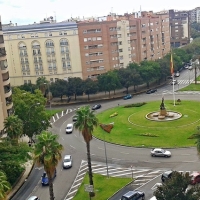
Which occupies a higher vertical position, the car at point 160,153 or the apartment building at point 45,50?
the apartment building at point 45,50

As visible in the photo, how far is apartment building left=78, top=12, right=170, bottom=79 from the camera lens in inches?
4882

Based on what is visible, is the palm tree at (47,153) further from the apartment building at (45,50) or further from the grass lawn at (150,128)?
the apartment building at (45,50)

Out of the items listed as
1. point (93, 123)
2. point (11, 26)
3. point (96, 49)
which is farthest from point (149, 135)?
point (11, 26)

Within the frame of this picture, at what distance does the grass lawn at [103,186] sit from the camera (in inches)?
1894

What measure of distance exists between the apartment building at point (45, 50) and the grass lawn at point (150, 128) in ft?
122

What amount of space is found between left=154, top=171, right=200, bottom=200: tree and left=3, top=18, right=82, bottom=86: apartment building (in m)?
91.9

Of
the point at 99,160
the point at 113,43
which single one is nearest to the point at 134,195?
the point at 99,160

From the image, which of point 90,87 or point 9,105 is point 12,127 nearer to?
point 9,105

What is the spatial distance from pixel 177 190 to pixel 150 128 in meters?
39.7

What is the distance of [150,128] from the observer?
74750 millimetres

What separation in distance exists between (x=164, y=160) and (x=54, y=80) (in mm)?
74735

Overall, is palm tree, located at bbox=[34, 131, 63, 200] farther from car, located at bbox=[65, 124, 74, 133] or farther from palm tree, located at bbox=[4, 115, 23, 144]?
car, located at bbox=[65, 124, 74, 133]

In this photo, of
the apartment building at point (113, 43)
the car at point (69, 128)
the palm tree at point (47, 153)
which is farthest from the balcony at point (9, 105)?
the apartment building at point (113, 43)

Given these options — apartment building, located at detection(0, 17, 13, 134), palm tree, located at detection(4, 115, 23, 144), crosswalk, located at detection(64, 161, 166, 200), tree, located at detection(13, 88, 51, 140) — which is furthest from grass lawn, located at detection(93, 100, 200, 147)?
apartment building, located at detection(0, 17, 13, 134)
